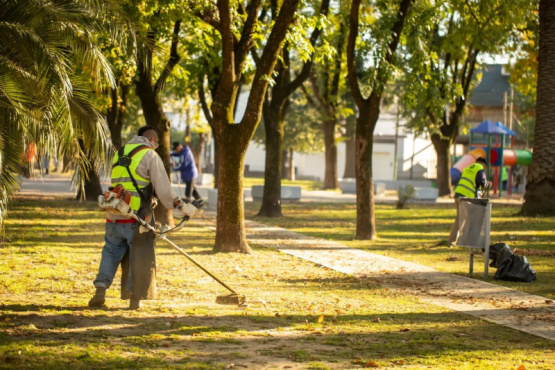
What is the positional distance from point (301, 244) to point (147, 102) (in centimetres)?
462

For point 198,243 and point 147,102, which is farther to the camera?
point 147,102

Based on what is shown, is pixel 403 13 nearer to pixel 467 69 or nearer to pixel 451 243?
pixel 451 243

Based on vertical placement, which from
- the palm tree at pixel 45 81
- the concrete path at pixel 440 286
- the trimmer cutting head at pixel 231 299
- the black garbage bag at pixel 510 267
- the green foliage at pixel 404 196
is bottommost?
the concrete path at pixel 440 286

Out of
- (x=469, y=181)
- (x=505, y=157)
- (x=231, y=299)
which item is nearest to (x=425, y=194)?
(x=505, y=157)

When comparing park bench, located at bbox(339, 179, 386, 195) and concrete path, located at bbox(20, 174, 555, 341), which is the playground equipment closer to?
park bench, located at bbox(339, 179, 386, 195)

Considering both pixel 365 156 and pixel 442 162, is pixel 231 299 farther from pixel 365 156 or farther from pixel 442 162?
pixel 442 162

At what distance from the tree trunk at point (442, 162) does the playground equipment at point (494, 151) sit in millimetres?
1075

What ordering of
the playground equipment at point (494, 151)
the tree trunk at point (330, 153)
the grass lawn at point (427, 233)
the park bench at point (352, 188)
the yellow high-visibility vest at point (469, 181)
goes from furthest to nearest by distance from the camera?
the tree trunk at point (330, 153) → the park bench at point (352, 188) → the playground equipment at point (494, 151) → the yellow high-visibility vest at point (469, 181) → the grass lawn at point (427, 233)

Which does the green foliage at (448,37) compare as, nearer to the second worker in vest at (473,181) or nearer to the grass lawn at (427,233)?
the second worker in vest at (473,181)

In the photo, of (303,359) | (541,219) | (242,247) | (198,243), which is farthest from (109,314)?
(541,219)

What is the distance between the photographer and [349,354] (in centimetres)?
686

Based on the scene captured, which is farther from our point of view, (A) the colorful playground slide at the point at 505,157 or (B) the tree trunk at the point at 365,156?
(A) the colorful playground slide at the point at 505,157

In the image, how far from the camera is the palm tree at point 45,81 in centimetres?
1027

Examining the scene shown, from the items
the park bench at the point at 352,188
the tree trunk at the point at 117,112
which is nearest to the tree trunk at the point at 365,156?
the tree trunk at the point at 117,112
